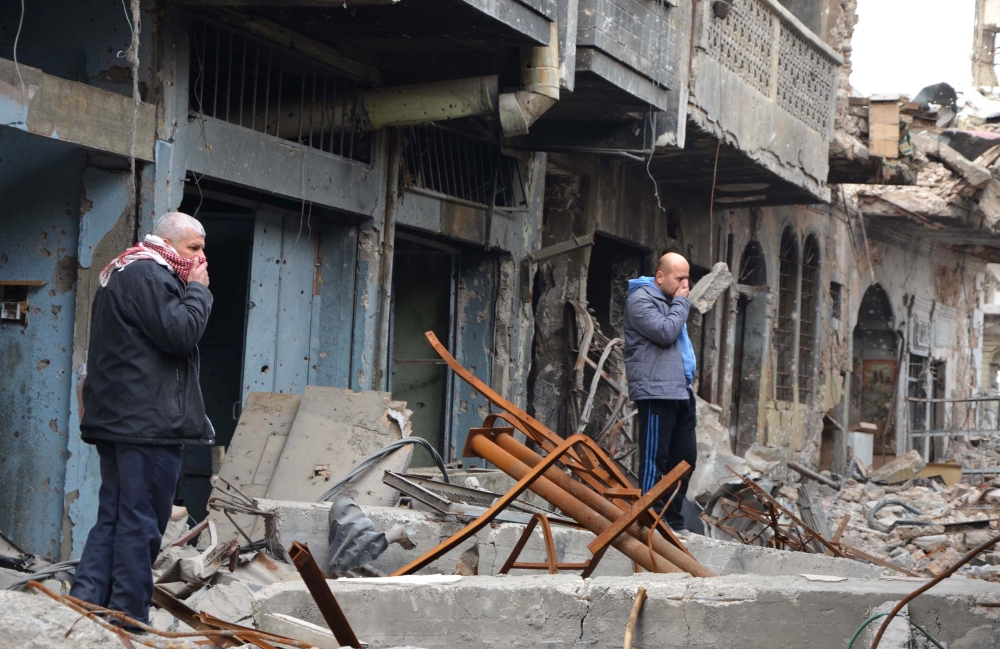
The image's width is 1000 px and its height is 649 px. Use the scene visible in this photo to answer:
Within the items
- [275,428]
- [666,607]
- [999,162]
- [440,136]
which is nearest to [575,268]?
[440,136]

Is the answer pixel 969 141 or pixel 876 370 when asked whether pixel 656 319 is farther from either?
pixel 876 370

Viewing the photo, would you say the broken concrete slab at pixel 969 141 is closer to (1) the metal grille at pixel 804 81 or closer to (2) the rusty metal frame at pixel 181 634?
(1) the metal grille at pixel 804 81

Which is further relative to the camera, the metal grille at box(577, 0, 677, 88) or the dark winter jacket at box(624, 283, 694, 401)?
the metal grille at box(577, 0, 677, 88)

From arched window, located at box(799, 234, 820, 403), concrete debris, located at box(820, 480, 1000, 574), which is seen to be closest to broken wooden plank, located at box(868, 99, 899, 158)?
arched window, located at box(799, 234, 820, 403)

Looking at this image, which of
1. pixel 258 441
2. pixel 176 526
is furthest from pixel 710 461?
pixel 176 526

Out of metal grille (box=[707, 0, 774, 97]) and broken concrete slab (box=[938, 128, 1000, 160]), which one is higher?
broken concrete slab (box=[938, 128, 1000, 160])

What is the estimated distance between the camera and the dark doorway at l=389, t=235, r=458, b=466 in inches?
416

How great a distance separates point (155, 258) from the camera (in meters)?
4.55

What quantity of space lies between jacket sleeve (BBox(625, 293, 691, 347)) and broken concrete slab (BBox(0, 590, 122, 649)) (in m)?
4.42

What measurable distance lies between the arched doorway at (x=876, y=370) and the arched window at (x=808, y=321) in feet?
11.7

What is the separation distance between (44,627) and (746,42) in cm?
994

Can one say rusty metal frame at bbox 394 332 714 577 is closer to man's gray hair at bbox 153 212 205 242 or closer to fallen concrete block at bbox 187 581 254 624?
fallen concrete block at bbox 187 581 254 624

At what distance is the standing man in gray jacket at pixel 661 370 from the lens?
23.3 feet

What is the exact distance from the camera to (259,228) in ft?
27.0
